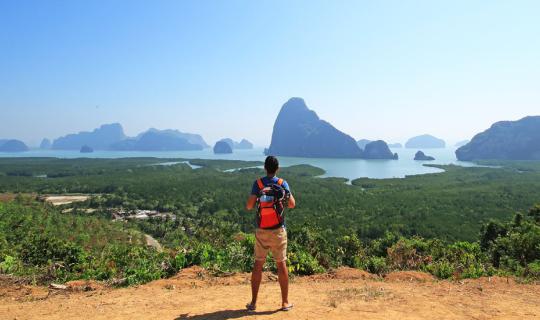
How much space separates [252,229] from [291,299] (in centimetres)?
3200

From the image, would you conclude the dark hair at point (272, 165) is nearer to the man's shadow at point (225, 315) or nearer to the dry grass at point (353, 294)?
the man's shadow at point (225, 315)

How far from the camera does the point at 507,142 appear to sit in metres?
163

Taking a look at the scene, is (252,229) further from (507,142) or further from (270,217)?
(507,142)

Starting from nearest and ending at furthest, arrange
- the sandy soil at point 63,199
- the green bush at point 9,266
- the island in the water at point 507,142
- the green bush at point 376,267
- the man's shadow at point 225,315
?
the man's shadow at point 225,315 < the green bush at point 9,266 < the green bush at point 376,267 < the sandy soil at point 63,199 < the island in the water at point 507,142

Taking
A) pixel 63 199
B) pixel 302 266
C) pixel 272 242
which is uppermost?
pixel 272 242

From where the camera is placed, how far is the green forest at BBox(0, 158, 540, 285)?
24.3 feet

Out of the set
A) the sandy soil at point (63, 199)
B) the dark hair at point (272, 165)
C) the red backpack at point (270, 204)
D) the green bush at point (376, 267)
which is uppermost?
the dark hair at point (272, 165)

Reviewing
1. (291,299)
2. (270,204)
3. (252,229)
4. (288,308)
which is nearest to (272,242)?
(270,204)

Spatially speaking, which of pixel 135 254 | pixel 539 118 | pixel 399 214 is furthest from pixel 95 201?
pixel 539 118

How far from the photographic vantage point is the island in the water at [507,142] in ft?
515

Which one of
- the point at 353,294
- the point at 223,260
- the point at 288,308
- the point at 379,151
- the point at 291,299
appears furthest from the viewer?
the point at 379,151

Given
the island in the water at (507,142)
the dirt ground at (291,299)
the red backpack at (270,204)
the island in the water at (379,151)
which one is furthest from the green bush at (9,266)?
the island in the water at (507,142)

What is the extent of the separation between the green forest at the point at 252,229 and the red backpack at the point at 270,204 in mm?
2938

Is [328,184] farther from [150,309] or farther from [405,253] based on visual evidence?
[150,309]
